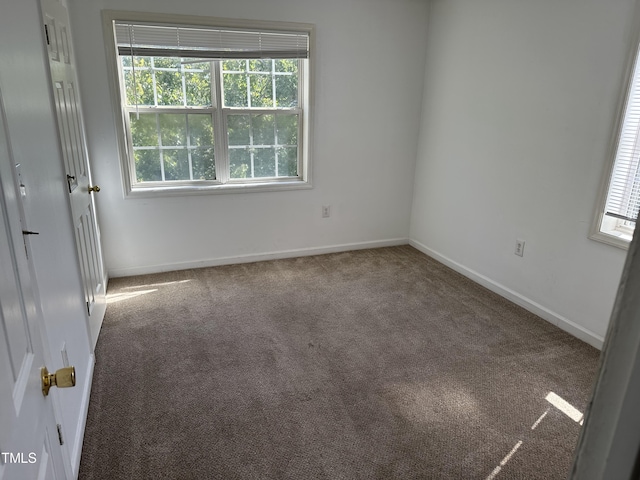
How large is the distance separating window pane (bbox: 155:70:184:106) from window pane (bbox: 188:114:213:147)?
0.17 m

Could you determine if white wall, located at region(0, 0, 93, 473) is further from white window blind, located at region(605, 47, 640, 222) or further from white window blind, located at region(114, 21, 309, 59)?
white window blind, located at region(605, 47, 640, 222)

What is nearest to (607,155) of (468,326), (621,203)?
(621,203)

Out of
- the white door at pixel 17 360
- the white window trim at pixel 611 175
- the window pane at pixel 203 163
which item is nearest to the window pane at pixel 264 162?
the window pane at pixel 203 163

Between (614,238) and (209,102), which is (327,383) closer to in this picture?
(614,238)

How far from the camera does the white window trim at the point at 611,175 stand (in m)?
2.27

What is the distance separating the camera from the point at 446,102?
3750mm

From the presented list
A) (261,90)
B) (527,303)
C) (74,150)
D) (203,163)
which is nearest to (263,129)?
(261,90)

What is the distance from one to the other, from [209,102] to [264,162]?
680 millimetres

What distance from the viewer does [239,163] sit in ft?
12.3

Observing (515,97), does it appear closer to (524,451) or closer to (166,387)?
(524,451)

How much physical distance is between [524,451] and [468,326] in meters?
1.09

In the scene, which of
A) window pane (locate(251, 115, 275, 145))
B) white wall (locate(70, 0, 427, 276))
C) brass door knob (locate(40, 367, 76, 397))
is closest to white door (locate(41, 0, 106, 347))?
white wall (locate(70, 0, 427, 276))

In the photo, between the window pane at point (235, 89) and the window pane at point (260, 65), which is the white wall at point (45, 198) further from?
the window pane at point (260, 65)

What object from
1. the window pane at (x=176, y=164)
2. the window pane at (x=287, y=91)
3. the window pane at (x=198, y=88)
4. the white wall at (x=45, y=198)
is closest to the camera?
the white wall at (x=45, y=198)
